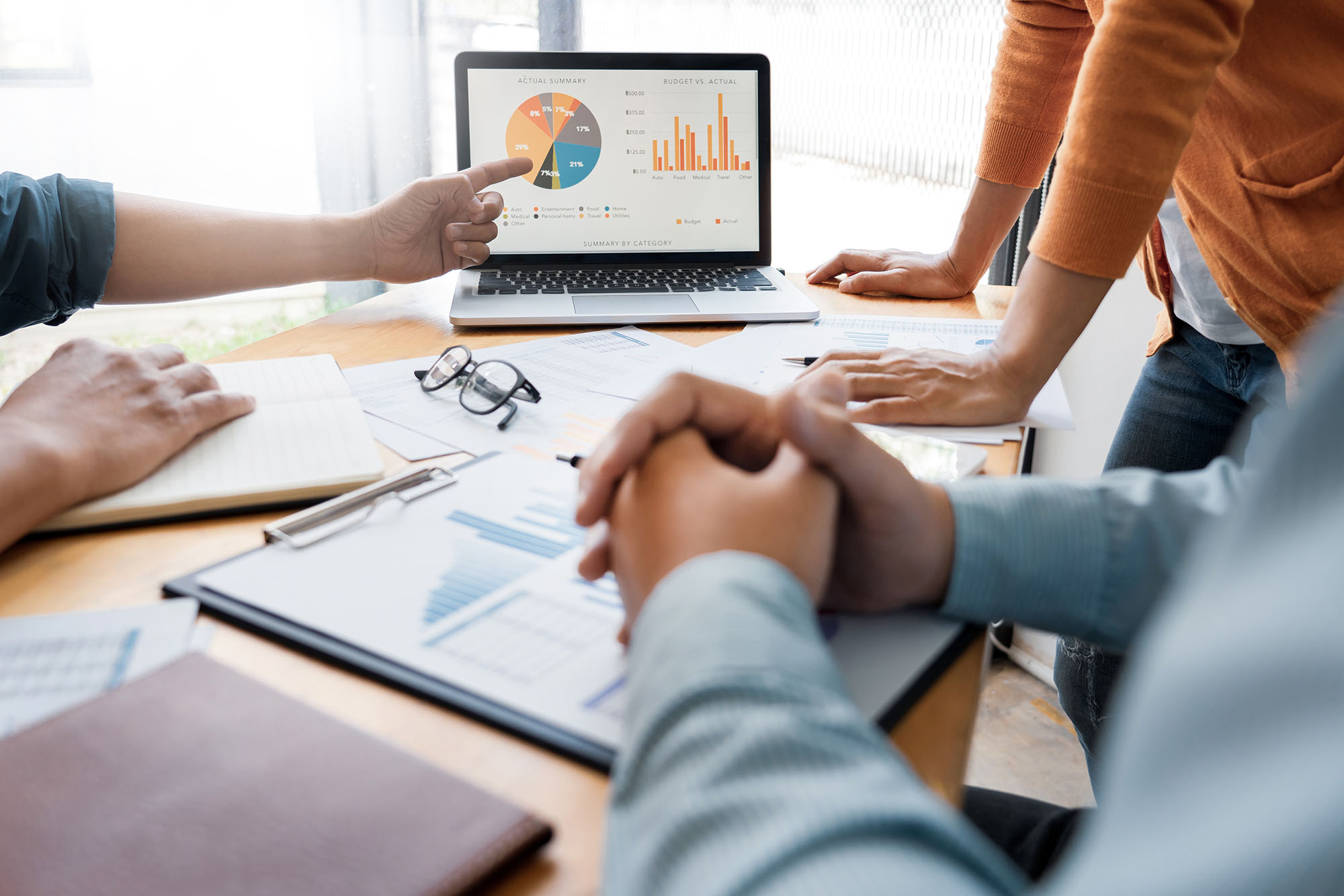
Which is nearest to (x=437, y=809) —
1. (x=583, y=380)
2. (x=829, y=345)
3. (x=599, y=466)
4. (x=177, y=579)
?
(x=599, y=466)

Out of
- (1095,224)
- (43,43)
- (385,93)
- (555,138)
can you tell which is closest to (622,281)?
(555,138)

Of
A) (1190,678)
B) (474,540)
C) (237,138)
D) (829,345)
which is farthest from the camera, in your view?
(237,138)

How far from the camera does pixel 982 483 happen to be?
0.56 meters

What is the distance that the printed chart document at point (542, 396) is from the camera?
0.77m

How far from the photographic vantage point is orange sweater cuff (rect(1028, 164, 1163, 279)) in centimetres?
78

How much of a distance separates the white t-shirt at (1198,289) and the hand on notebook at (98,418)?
0.98 metres

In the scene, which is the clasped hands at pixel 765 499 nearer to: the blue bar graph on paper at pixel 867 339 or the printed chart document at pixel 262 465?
the printed chart document at pixel 262 465

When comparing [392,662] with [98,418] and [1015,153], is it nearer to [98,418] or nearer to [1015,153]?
[98,418]

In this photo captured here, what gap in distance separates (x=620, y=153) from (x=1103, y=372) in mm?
942

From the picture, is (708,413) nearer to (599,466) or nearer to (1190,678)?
(599,466)

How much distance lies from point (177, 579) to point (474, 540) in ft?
0.57

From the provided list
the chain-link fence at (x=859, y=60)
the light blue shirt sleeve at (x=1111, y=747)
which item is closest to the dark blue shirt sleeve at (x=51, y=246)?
the light blue shirt sleeve at (x=1111, y=747)

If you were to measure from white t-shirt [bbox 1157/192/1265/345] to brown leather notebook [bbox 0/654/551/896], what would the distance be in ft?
3.14

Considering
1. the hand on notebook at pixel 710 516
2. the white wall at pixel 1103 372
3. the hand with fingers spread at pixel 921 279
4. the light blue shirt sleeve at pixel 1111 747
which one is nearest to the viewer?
the light blue shirt sleeve at pixel 1111 747
